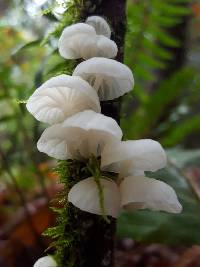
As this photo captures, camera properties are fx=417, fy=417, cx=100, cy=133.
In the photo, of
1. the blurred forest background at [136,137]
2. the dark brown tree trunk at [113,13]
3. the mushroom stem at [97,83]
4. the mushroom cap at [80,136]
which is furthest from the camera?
the blurred forest background at [136,137]

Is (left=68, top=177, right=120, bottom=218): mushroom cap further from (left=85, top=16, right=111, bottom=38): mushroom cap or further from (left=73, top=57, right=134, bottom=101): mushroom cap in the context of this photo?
(left=85, top=16, right=111, bottom=38): mushroom cap

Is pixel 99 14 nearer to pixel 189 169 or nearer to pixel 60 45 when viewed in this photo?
pixel 60 45

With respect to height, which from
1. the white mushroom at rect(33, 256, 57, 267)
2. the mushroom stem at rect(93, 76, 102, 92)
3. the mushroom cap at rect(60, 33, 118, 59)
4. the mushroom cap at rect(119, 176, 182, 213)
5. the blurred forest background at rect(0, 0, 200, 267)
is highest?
the mushroom cap at rect(60, 33, 118, 59)

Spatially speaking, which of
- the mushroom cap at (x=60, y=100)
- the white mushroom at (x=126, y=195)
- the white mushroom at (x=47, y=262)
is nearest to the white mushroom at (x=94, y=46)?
the mushroom cap at (x=60, y=100)

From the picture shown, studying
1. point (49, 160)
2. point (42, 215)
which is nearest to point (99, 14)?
point (42, 215)

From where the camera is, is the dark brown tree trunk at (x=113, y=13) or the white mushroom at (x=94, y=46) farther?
the dark brown tree trunk at (x=113, y=13)

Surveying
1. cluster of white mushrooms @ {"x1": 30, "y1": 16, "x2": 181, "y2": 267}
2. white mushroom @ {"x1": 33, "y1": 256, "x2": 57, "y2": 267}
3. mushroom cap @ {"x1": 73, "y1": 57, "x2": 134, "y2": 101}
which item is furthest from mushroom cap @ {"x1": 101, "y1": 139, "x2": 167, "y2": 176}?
white mushroom @ {"x1": 33, "y1": 256, "x2": 57, "y2": 267}

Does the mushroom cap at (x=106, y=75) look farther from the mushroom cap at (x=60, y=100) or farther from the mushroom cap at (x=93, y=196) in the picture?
the mushroom cap at (x=93, y=196)

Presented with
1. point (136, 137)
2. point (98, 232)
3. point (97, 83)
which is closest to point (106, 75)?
point (97, 83)
